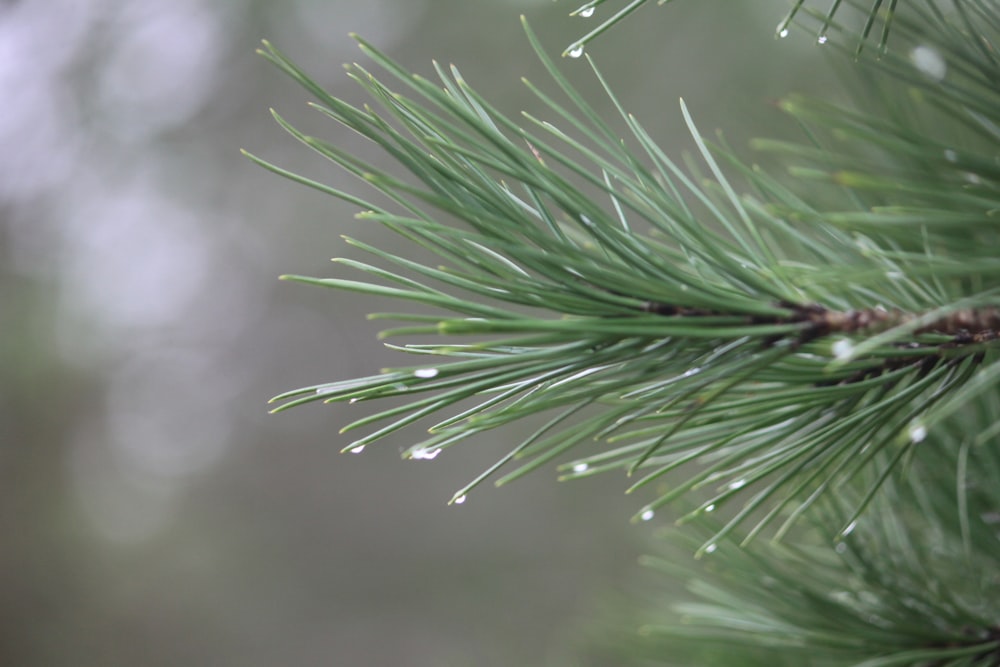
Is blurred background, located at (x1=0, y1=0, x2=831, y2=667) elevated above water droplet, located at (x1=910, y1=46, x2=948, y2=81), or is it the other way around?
blurred background, located at (x1=0, y1=0, x2=831, y2=667)

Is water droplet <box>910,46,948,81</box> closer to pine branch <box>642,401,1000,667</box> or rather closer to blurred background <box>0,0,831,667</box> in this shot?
pine branch <box>642,401,1000,667</box>

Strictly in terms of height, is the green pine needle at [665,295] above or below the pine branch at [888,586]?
above

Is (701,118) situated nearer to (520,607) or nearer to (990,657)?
(520,607)

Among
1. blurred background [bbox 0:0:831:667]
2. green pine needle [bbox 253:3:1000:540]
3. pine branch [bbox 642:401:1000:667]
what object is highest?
blurred background [bbox 0:0:831:667]

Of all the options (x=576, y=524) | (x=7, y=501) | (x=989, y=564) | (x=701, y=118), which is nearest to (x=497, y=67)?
(x=701, y=118)

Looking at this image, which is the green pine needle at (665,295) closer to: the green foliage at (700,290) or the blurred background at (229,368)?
the green foliage at (700,290)

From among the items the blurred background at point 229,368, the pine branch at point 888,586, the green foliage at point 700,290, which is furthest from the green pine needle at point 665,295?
the blurred background at point 229,368

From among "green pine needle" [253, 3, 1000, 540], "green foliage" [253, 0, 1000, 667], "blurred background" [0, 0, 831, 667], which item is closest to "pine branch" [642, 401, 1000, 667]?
"green foliage" [253, 0, 1000, 667]
